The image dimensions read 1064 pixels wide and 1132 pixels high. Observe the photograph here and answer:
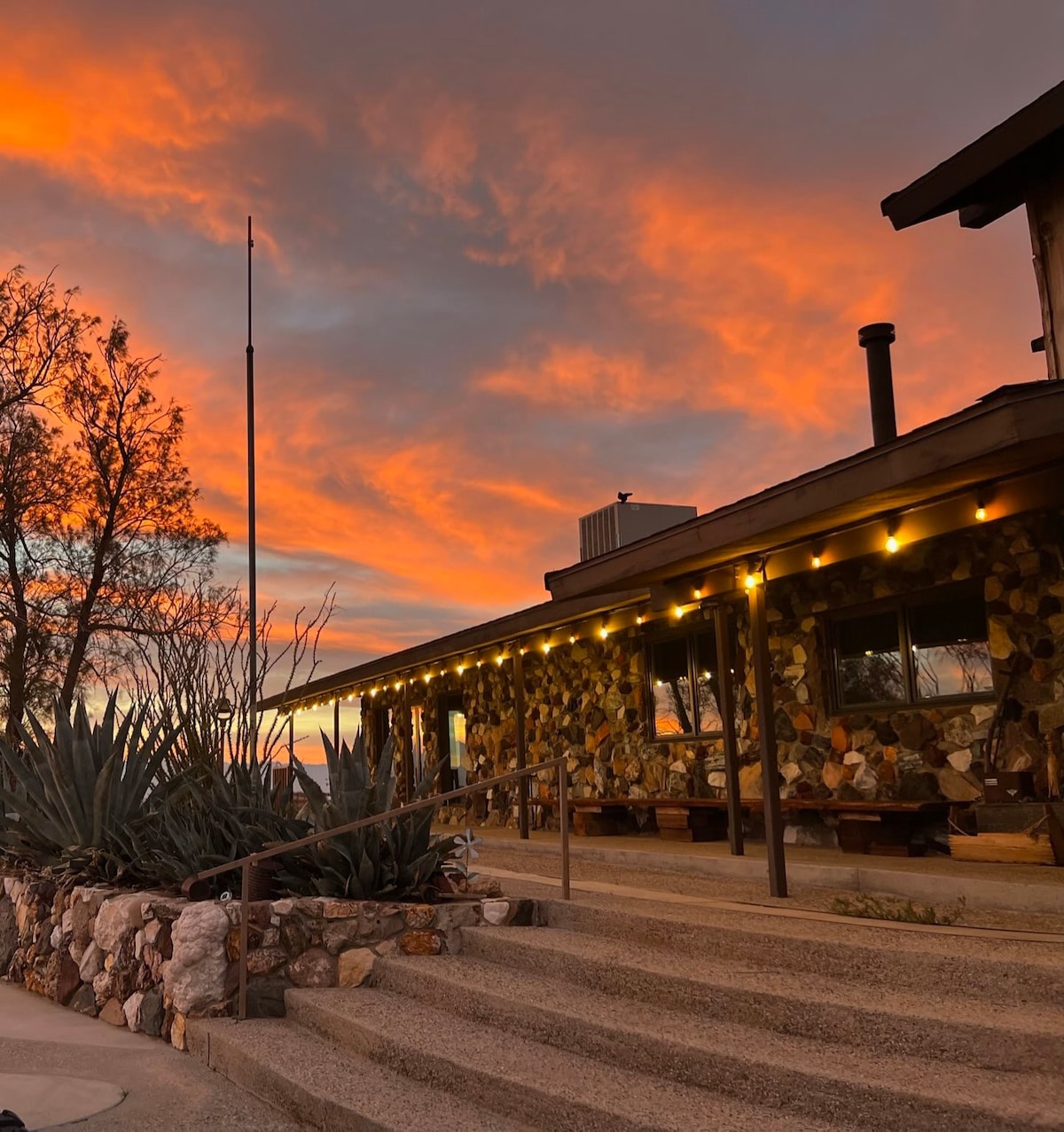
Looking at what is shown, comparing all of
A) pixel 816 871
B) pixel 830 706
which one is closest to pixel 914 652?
pixel 830 706

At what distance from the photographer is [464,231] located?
13484 millimetres

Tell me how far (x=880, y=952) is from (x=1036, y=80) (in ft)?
35.9

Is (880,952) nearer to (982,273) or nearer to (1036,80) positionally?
(982,273)

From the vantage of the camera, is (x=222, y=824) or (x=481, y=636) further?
(x=481, y=636)

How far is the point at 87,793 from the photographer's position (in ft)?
25.2

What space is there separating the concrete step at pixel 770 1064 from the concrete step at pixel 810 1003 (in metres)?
0.04

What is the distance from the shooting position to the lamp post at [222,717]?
7.66 meters

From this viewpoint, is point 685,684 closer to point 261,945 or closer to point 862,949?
point 261,945

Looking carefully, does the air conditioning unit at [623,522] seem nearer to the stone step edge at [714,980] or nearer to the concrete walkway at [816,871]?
the concrete walkway at [816,871]

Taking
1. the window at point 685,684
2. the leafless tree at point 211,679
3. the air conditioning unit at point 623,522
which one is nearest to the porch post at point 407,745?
the window at point 685,684

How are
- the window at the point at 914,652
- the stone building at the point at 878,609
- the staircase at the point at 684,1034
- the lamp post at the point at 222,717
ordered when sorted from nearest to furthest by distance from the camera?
the staircase at the point at 684,1034
the stone building at the point at 878,609
the window at the point at 914,652
the lamp post at the point at 222,717

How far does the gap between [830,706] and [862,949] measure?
4.58 meters

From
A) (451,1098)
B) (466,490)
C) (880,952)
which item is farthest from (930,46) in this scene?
(451,1098)

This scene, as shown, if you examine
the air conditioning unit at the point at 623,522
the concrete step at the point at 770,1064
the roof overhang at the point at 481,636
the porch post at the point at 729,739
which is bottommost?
the concrete step at the point at 770,1064
